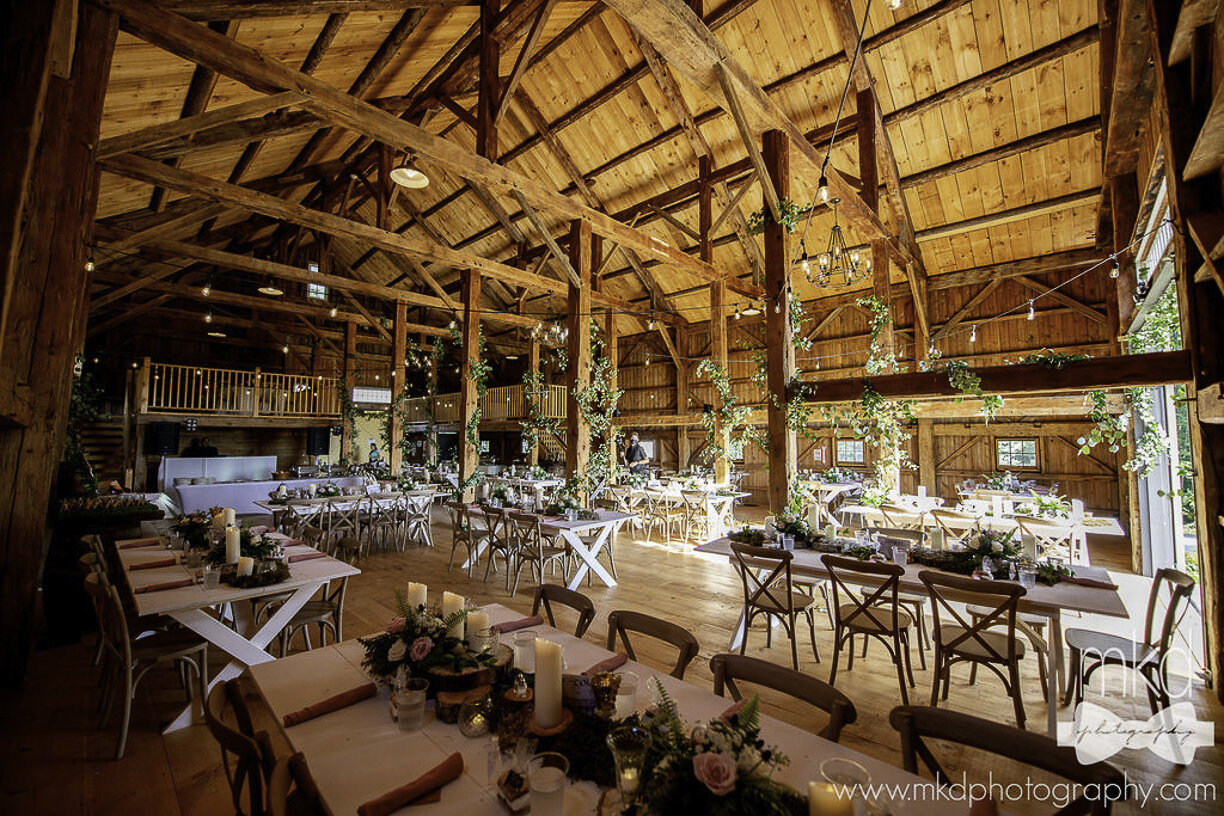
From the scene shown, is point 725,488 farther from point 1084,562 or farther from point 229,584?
point 229,584

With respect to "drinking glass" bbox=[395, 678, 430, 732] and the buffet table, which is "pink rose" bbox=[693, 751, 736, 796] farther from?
the buffet table

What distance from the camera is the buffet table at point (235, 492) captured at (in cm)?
912

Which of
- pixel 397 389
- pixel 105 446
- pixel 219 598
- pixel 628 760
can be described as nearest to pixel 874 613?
pixel 628 760

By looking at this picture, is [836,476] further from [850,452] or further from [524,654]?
[524,654]

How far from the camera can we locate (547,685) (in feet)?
4.75

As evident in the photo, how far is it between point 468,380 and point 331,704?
6.99m

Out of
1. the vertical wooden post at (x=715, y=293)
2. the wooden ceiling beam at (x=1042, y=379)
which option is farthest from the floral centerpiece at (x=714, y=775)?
the vertical wooden post at (x=715, y=293)

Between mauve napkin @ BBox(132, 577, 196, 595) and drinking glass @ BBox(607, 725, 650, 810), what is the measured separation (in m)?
3.11

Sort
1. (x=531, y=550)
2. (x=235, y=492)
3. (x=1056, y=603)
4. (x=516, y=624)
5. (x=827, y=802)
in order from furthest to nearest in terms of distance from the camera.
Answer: (x=235, y=492) < (x=531, y=550) < (x=1056, y=603) < (x=516, y=624) < (x=827, y=802)

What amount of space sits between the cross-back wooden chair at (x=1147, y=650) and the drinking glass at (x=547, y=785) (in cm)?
335

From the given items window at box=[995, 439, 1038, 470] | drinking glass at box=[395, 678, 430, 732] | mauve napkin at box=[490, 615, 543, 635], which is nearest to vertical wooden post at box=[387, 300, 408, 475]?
mauve napkin at box=[490, 615, 543, 635]

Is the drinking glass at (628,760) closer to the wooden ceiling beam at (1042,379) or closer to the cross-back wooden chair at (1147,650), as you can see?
the cross-back wooden chair at (1147,650)

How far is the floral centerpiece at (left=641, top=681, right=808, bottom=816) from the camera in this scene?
98 centimetres

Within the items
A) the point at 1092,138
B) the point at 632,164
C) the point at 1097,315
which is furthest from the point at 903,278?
the point at 632,164
